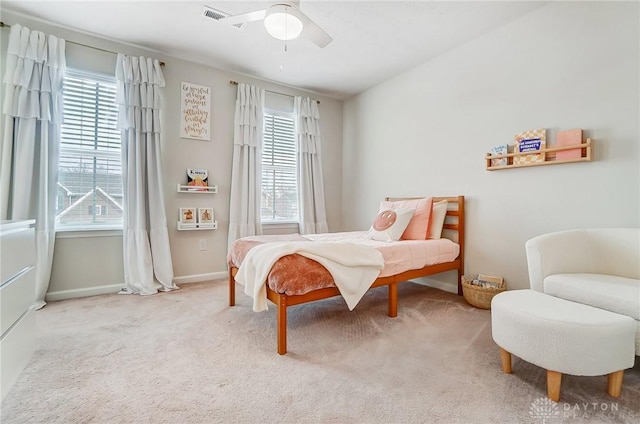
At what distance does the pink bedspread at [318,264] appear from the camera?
1841 mm

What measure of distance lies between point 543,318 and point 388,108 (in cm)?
324

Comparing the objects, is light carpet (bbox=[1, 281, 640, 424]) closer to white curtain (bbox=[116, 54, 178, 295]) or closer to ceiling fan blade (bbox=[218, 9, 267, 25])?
white curtain (bbox=[116, 54, 178, 295])

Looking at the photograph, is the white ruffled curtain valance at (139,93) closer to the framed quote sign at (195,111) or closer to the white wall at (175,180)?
the white wall at (175,180)

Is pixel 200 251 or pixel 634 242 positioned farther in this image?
pixel 200 251

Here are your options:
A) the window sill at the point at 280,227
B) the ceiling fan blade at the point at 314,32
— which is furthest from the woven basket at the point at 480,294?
the ceiling fan blade at the point at 314,32

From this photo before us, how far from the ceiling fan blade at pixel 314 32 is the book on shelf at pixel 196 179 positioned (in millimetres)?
2066

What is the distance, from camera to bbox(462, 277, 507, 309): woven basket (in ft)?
8.47

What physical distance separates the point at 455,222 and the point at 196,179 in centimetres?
306

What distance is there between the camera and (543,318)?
4.55ft

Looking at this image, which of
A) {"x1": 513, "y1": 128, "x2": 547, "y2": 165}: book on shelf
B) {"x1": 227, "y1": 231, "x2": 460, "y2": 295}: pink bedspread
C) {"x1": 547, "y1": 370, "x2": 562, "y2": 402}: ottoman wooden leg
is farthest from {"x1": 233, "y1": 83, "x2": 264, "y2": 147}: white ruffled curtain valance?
{"x1": 547, "y1": 370, "x2": 562, "y2": 402}: ottoman wooden leg

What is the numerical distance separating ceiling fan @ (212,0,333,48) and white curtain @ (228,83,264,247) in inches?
64.4

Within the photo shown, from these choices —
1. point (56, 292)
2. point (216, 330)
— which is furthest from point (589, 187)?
point (56, 292)

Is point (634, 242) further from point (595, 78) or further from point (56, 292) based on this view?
point (56, 292)

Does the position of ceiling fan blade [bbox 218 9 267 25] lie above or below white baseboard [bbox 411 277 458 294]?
above
